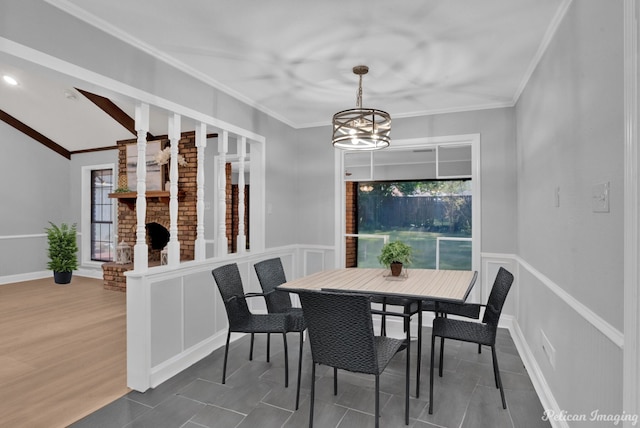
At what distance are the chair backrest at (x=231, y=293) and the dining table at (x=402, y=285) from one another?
393 mm

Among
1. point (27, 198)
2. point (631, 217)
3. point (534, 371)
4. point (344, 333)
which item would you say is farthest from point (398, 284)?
point (27, 198)

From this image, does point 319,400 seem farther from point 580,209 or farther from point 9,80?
point 9,80

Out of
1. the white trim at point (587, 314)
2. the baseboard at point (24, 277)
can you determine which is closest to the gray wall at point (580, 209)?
the white trim at point (587, 314)

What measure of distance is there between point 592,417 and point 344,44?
265cm

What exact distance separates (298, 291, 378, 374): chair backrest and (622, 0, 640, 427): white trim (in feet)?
3.51

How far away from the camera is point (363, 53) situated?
113 inches

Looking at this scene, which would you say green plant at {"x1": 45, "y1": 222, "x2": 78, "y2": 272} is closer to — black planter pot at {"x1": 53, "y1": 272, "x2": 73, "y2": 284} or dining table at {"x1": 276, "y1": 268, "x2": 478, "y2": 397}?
black planter pot at {"x1": 53, "y1": 272, "x2": 73, "y2": 284}

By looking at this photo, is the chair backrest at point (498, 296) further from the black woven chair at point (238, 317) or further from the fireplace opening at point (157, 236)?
the fireplace opening at point (157, 236)

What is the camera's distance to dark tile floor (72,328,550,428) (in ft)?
7.55

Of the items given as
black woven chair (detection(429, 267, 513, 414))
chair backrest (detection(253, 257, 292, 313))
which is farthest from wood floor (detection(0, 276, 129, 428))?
black woven chair (detection(429, 267, 513, 414))

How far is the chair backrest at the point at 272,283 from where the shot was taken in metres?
3.19

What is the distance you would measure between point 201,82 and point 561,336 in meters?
3.42

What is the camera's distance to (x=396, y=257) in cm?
308

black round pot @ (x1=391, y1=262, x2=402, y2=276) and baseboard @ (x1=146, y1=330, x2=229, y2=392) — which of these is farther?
black round pot @ (x1=391, y1=262, x2=402, y2=276)
